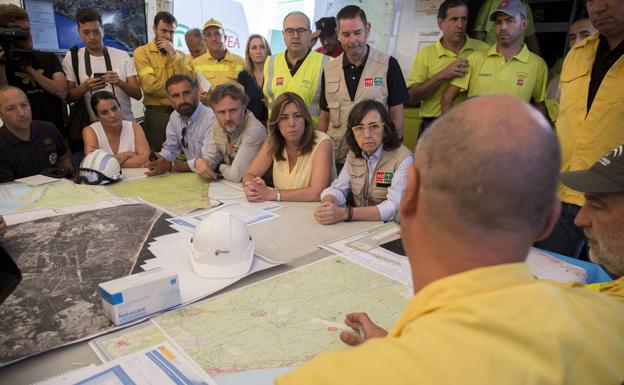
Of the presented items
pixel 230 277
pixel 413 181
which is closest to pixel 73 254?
pixel 230 277

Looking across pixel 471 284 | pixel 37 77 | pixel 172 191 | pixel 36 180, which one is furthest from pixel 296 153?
pixel 37 77

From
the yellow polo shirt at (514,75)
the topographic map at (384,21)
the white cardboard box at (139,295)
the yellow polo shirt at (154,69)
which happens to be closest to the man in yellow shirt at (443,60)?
the yellow polo shirt at (514,75)

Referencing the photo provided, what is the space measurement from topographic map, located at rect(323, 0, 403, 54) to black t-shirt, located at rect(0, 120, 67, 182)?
11.4 ft

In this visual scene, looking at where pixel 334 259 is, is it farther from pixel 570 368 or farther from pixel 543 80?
pixel 543 80

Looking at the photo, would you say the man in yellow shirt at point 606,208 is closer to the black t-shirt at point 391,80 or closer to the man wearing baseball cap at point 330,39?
the black t-shirt at point 391,80

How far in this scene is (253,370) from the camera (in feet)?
2.96

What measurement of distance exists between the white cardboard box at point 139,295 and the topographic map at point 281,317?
0.13 ft

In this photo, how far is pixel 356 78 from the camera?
2.78m

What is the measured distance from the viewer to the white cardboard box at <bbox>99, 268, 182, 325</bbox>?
1.06m

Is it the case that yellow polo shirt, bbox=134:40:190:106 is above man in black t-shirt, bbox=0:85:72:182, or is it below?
above

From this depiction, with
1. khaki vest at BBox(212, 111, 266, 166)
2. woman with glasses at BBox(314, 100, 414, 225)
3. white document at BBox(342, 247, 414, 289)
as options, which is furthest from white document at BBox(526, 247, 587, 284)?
khaki vest at BBox(212, 111, 266, 166)

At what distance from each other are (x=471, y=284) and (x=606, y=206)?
0.78 m

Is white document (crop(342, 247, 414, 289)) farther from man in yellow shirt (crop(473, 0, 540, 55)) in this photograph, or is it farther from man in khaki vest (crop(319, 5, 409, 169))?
man in yellow shirt (crop(473, 0, 540, 55))

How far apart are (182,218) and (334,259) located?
0.82m
